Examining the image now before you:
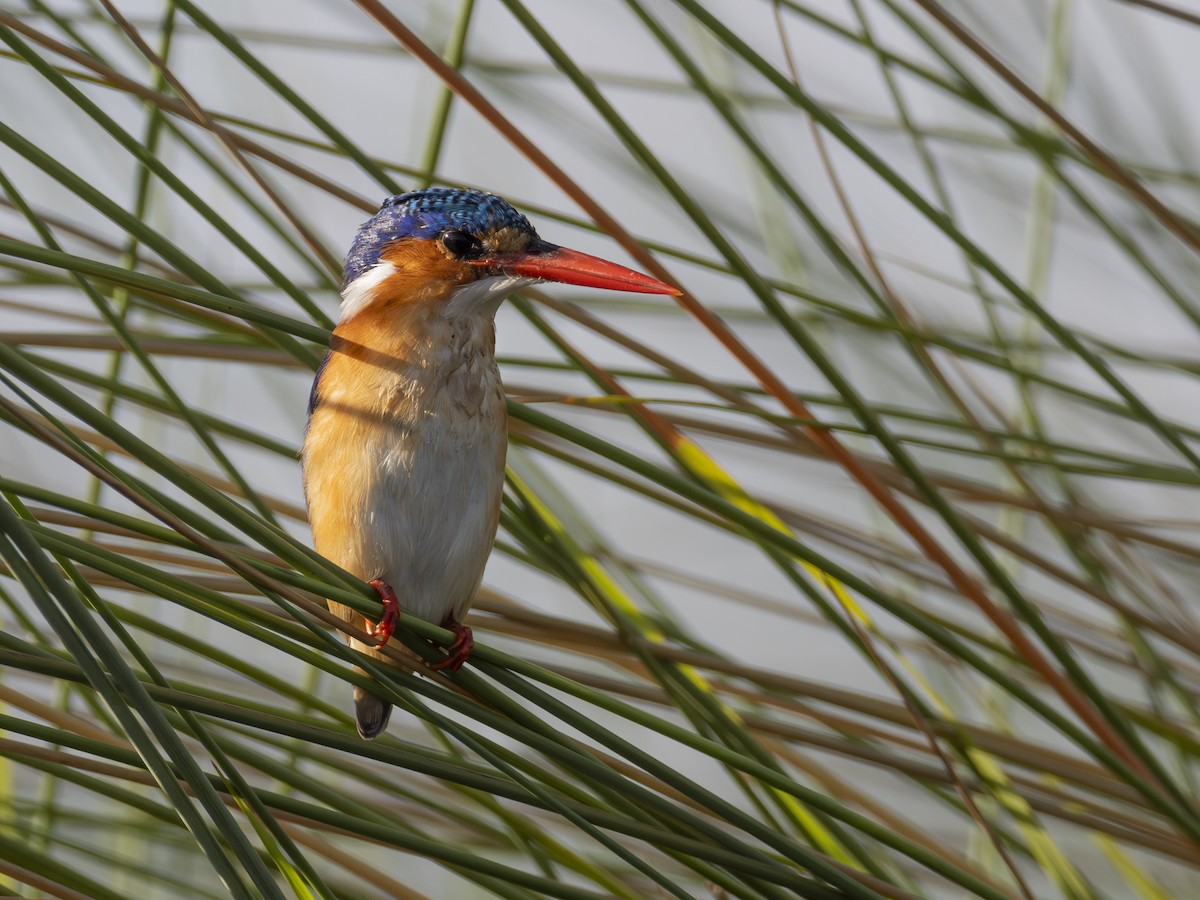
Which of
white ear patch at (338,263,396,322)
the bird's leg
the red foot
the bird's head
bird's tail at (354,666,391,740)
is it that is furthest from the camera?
bird's tail at (354,666,391,740)


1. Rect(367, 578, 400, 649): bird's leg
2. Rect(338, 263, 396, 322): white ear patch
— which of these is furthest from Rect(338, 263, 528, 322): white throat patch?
Rect(367, 578, 400, 649): bird's leg

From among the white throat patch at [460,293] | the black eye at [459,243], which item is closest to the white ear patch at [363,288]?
the white throat patch at [460,293]

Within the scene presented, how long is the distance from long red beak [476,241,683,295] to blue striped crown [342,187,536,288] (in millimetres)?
51

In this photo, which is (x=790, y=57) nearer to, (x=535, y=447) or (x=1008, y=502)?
(x=535, y=447)

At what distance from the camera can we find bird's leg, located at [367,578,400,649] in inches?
58.6

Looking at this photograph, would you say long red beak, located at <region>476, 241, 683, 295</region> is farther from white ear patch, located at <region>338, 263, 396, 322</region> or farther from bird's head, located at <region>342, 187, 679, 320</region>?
white ear patch, located at <region>338, 263, 396, 322</region>

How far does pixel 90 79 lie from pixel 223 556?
0.84 metres

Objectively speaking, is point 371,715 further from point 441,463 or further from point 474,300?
point 474,300

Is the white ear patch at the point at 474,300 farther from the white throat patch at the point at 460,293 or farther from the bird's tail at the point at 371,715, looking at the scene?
the bird's tail at the point at 371,715

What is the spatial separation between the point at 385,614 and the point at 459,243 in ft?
2.27

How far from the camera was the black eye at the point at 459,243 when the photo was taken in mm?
1891

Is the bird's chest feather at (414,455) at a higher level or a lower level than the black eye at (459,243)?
lower

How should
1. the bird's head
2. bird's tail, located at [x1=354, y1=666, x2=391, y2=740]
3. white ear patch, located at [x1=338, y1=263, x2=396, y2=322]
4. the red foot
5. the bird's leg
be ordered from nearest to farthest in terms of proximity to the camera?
1. the bird's leg
2. the red foot
3. the bird's head
4. white ear patch, located at [x1=338, y1=263, x2=396, y2=322]
5. bird's tail, located at [x1=354, y1=666, x2=391, y2=740]

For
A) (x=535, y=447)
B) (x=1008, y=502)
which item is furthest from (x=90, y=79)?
(x=1008, y=502)
